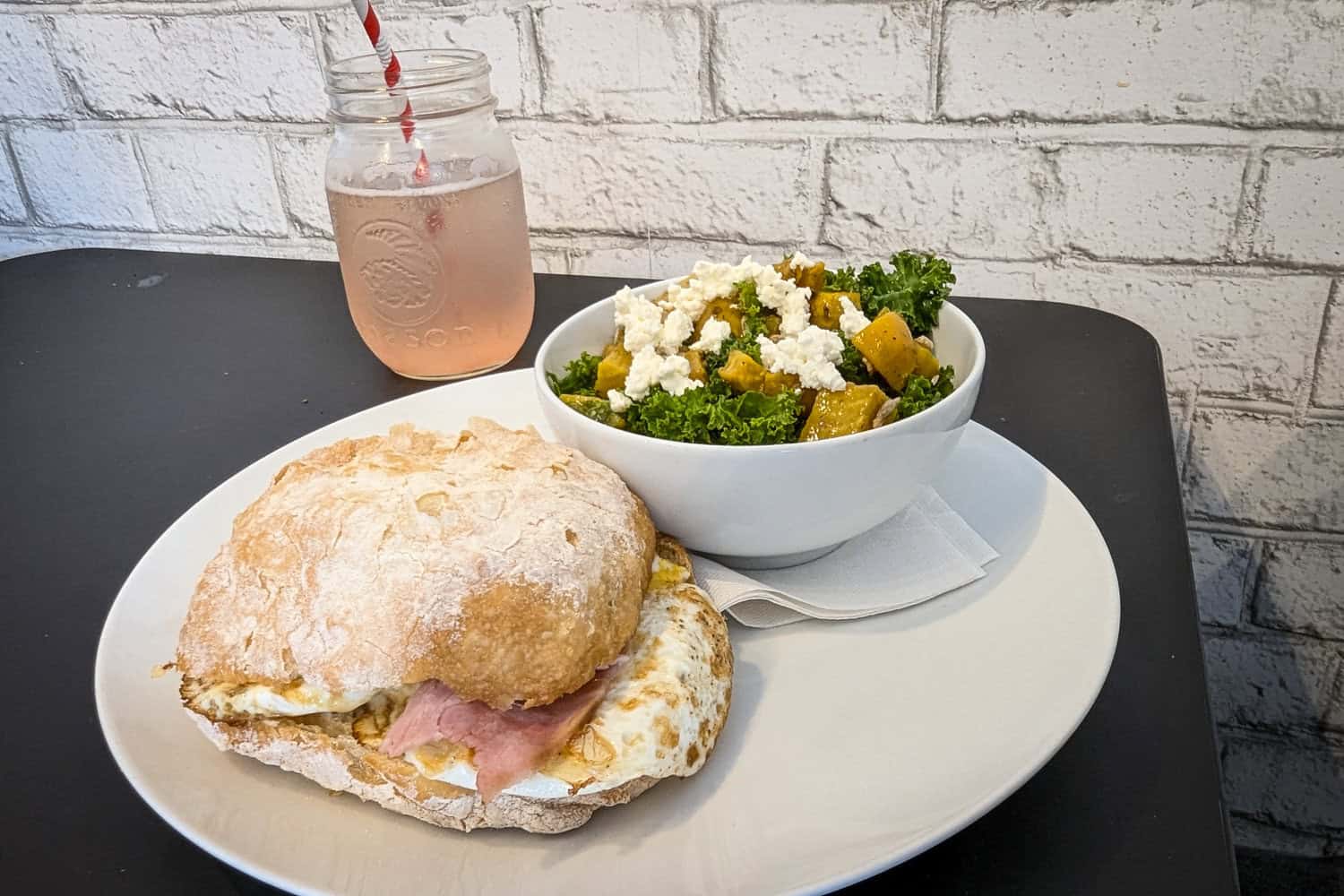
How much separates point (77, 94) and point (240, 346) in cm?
66

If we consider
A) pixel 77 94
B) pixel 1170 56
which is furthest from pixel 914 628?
pixel 77 94

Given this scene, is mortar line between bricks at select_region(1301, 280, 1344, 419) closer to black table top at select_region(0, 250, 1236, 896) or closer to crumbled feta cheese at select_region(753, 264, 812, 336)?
black table top at select_region(0, 250, 1236, 896)

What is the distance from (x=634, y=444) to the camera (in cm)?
71

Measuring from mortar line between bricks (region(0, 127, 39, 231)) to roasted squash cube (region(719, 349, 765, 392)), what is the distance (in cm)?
154

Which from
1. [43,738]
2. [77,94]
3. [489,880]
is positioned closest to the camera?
[489,880]

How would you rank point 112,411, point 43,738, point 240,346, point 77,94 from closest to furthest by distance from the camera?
1. point 43,738
2. point 112,411
3. point 240,346
4. point 77,94

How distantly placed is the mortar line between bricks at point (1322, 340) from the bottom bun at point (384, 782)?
108 cm

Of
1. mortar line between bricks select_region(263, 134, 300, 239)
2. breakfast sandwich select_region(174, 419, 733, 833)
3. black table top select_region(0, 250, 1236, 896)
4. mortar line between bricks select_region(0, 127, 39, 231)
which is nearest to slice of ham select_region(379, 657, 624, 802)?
breakfast sandwich select_region(174, 419, 733, 833)

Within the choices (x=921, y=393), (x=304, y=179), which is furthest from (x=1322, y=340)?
(x=304, y=179)

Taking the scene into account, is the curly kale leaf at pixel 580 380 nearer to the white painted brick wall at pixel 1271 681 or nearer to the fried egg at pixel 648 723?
the fried egg at pixel 648 723

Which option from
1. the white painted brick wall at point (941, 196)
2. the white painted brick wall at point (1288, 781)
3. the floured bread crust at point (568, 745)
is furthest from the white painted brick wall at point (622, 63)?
the white painted brick wall at point (1288, 781)

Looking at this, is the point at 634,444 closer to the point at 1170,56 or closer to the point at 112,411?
the point at 112,411

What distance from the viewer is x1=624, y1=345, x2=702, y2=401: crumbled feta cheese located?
75 centimetres

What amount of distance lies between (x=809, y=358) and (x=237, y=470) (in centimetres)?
58
